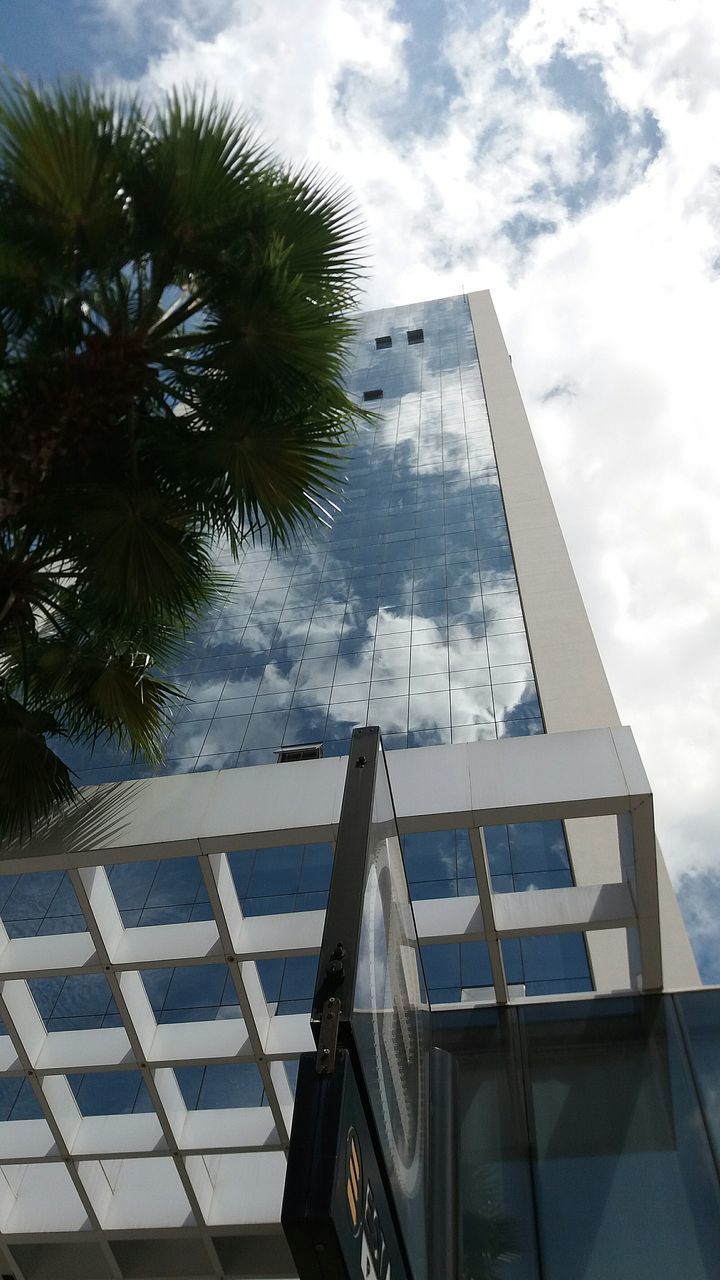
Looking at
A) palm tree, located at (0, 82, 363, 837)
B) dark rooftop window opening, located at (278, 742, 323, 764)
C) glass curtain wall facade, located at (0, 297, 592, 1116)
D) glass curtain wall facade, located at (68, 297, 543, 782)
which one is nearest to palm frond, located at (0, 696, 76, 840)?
palm tree, located at (0, 82, 363, 837)

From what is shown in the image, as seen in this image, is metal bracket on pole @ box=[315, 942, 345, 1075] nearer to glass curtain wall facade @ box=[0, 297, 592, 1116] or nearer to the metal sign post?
the metal sign post

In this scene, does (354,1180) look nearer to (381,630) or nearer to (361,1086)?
(361,1086)

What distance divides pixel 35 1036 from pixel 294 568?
20.3 m

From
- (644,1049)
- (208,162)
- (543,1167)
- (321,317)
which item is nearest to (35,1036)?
(543,1167)

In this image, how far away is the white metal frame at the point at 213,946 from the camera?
26.4ft

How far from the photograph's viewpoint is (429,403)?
38.5m

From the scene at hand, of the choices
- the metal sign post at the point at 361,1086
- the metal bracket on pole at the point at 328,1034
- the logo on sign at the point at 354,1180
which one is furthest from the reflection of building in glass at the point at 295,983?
the metal bracket on pole at the point at 328,1034

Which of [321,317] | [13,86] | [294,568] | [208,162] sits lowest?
[294,568]

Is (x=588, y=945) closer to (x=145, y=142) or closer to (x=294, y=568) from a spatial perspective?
(x=145, y=142)

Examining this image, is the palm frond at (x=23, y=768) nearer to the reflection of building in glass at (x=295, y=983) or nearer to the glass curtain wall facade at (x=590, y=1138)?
the reflection of building in glass at (x=295, y=983)

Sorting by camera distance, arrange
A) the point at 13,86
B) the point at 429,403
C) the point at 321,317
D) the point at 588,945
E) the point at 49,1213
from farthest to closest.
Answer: the point at 429,403
the point at 588,945
the point at 49,1213
the point at 321,317
the point at 13,86

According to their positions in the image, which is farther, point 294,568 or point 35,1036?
point 294,568

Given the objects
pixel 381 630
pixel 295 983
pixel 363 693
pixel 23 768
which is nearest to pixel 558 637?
pixel 381 630

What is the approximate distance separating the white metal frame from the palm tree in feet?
4.95
